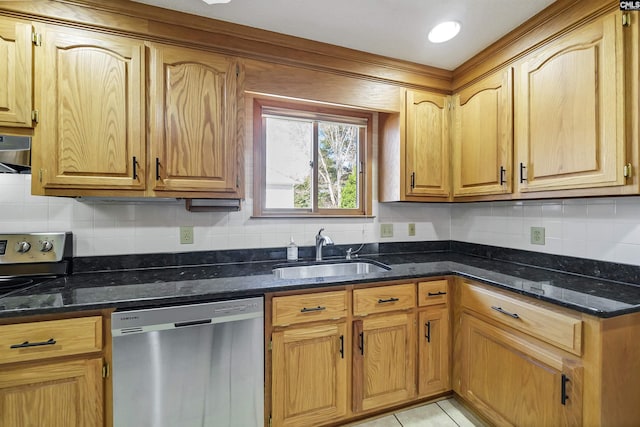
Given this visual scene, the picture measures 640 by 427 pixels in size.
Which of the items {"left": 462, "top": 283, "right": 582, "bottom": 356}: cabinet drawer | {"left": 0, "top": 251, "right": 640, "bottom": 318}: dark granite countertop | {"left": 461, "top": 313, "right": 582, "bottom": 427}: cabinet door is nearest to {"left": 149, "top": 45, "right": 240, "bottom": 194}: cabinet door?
{"left": 0, "top": 251, "right": 640, "bottom": 318}: dark granite countertop

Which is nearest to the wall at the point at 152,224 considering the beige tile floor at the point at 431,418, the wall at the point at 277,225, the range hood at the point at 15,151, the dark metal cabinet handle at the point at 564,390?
the wall at the point at 277,225

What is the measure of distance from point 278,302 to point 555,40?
77.7 inches

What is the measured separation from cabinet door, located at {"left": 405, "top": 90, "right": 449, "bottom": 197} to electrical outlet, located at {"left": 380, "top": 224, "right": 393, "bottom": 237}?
39cm

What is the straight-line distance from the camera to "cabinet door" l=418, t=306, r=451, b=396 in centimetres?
171

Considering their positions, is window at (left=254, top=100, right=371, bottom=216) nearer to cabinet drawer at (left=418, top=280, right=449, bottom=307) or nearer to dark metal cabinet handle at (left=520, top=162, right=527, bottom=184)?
cabinet drawer at (left=418, top=280, right=449, bottom=307)

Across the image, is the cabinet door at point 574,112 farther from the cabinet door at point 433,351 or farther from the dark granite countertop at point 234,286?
the cabinet door at point 433,351

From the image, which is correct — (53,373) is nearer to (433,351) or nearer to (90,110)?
(90,110)

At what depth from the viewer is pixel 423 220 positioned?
248 centimetres

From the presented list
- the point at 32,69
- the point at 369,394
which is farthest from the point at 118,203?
the point at 369,394

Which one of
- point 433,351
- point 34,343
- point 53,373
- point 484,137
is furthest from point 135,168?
point 484,137

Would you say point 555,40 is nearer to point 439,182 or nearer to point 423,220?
point 439,182

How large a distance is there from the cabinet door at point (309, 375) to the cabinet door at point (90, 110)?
114 centimetres

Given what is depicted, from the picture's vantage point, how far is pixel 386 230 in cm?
236

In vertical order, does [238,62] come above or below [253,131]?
above
